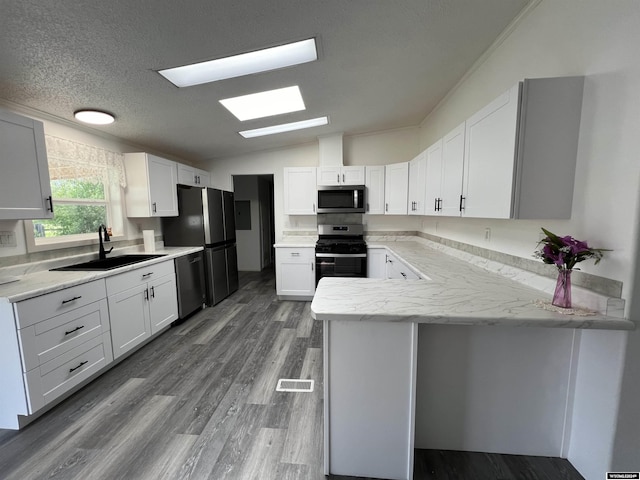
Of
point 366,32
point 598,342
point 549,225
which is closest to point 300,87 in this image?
point 366,32

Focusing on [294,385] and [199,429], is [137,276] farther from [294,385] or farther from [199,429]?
[294,385]

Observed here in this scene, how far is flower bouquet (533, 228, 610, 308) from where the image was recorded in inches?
44.9

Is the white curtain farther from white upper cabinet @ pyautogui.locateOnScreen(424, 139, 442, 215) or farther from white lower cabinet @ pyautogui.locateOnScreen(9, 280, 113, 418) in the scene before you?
white upper cabinet @ pyautogui.locateOnScreen(424, 139, 442, 215)

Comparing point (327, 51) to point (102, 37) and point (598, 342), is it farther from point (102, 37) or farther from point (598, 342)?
point (598, 342)

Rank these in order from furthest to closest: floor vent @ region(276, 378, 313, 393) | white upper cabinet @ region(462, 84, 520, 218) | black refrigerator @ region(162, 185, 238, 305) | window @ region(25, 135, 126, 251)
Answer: black refrigerator @ region(162, 185, 238, 305) < window @ region(25, 135, 126, 251) < floor vent @ region(276, 378, 313, 393) < white upper cabinet @ region(462, 84, 520, 218)

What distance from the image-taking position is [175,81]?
2045 mm

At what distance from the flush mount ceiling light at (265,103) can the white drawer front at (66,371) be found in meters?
2.43

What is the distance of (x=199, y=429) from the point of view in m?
1.63

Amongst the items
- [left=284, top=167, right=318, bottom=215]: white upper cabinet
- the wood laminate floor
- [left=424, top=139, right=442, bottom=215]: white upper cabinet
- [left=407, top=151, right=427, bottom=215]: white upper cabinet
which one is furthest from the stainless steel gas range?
the wood laminate floor

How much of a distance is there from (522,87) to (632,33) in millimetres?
378

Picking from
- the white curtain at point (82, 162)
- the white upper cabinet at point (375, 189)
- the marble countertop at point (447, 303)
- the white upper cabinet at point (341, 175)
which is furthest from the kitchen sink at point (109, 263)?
the white upper cabinet at point (375, 189)

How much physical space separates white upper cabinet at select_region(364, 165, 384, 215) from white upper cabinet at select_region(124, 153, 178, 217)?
2.90 metres

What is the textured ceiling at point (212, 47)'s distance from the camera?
136 centimetres

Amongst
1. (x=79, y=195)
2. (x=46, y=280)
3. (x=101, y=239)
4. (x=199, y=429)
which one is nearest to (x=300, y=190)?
(x=101, y=239)
